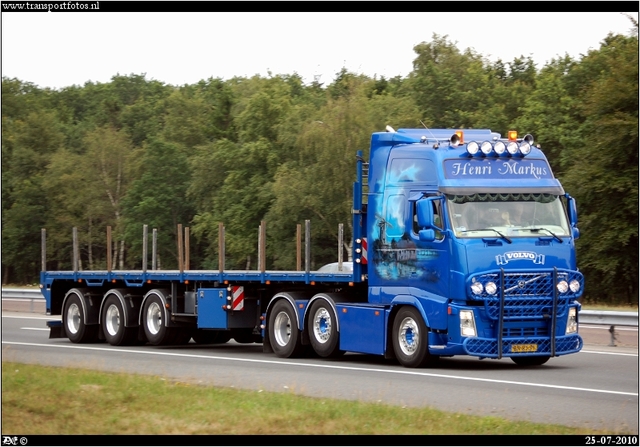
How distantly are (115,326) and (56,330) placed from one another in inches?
78.0

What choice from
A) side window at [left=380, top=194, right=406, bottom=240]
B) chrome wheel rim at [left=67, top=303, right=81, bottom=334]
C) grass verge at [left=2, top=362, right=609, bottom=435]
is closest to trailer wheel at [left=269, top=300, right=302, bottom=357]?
side window at [left=380, top=194, right=406, bottom=240]

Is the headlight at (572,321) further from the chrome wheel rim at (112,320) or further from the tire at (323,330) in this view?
the chrome wheel rim at (112,320)

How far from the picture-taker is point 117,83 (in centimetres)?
13312

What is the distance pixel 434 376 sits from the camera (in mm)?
16625

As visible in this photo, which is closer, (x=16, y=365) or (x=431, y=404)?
(x=431, y=404)

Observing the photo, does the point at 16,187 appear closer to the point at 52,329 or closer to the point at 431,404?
the point at 52,329

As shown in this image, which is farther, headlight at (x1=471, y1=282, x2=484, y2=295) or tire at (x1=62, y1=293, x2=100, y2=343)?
tire at (x1=62, y1=293, x2=100, y2=343)

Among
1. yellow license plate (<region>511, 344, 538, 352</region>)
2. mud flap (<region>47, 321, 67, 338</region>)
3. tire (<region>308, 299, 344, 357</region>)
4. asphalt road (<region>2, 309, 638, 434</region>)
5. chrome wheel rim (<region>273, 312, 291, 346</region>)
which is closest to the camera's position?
asphalt road (<region>2, 309, 638, 434</region>)

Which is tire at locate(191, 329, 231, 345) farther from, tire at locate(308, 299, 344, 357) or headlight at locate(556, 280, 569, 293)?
headlight at locate(556, 280, 569, 293)

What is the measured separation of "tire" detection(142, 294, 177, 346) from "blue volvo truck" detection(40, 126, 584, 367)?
151 inches

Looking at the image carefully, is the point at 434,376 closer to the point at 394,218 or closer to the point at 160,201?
the point at 394,218

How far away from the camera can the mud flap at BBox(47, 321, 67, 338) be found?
25.9 metres

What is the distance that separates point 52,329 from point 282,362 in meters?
8.38

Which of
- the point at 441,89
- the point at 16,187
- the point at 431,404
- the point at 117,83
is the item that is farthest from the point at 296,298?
the point at 117,83
